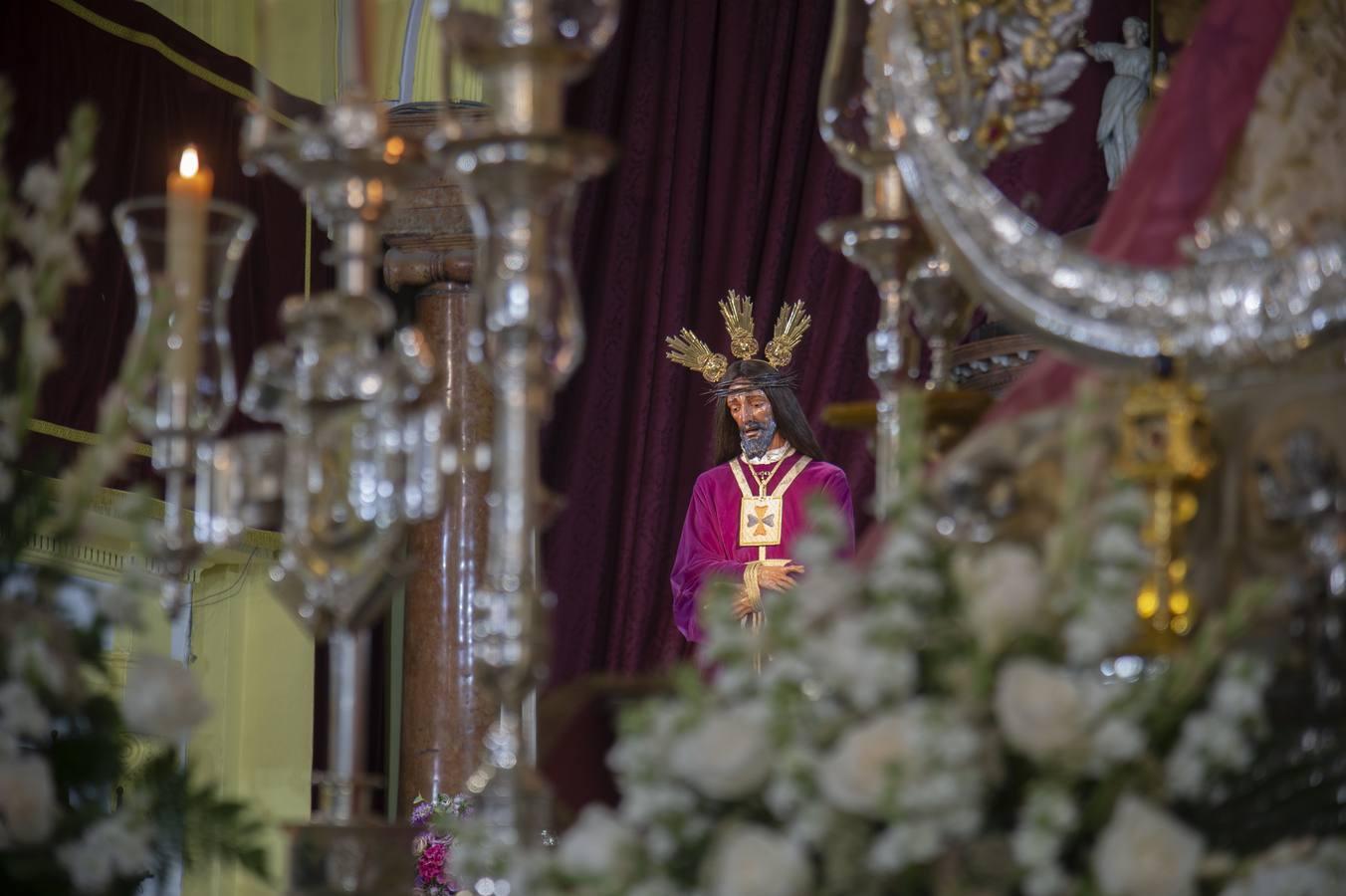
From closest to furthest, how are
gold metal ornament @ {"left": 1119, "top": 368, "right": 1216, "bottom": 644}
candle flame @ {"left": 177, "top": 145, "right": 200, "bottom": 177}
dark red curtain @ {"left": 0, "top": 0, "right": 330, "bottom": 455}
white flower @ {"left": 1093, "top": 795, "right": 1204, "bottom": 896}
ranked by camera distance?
white flower @ {"left": 1093, "top": 795, "right": 1204, "bottom": 896}
gold metal ornament @ {"left": 1119, "top": 368, "right": 1216, "bottom": 644}
candle flame @ {"left": 177, "top": 145, "right": 200, "bottom": 177}
dark red curtain @ {"left": 0, "top": 0, "right": 330, "bottom": 455}

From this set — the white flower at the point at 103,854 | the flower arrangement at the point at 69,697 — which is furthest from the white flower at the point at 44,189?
the white flower at the point at 103,854

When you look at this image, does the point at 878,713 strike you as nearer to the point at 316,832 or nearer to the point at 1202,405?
the point at 1202,405

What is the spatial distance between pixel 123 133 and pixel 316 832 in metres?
4.33

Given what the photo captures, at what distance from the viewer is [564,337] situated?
1.47 metres

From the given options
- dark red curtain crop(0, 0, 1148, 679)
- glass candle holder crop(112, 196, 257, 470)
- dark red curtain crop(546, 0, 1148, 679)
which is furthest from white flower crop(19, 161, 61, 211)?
dark red curtain crop(546, 0, 1148, 679)

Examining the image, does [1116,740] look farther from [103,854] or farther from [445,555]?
[445,555]

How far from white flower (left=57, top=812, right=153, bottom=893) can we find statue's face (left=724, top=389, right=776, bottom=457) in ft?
16.2

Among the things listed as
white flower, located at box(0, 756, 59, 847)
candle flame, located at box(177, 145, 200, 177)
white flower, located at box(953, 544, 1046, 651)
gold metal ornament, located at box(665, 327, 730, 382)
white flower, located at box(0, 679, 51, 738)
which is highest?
gold metal ornament, located at box(665, 327, 730, 382)

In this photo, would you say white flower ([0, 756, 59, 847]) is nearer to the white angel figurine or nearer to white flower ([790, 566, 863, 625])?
white flower ([790, 566, 863, 625])

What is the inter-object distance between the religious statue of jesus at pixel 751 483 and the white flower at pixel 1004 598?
16.2ft

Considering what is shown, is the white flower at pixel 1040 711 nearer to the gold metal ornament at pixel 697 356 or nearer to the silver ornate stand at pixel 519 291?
the silver ornate stand at pixel 519 291

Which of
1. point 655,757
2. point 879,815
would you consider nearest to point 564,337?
point 655,757

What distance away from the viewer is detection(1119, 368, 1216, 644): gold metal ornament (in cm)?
138

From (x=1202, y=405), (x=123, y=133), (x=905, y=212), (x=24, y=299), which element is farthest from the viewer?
(x=123, y=133)
